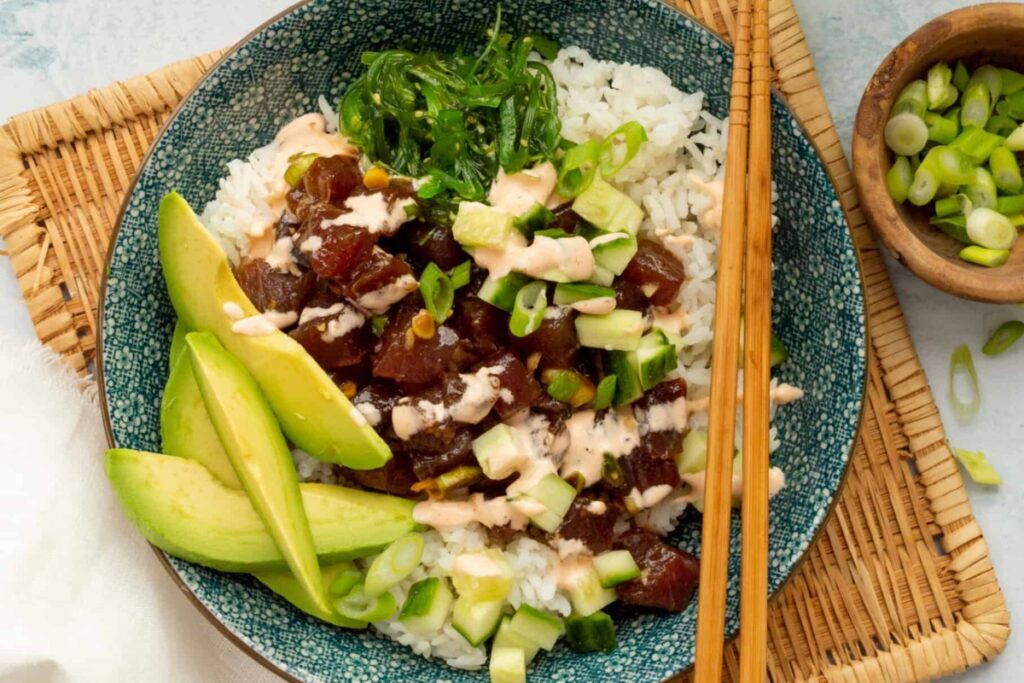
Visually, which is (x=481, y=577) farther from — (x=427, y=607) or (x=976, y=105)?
(x=976, y=105)

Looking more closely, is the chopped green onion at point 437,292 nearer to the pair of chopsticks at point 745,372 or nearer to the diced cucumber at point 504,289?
the diced cucumber at point 504,289

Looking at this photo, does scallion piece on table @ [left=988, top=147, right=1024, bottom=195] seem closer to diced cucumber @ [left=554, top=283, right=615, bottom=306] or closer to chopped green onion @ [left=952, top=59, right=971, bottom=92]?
chopped green onion @ [left=952, top=59, right=971, bottom=92]

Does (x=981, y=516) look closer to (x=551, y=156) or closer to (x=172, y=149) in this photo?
(x=551, y=156)

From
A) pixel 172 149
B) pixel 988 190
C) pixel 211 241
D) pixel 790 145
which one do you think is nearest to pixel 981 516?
pixel 988 190

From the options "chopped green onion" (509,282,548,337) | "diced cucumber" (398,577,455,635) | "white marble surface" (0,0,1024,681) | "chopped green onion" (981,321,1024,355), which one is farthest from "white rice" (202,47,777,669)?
"chopped green onion" (981,321,1024,355)

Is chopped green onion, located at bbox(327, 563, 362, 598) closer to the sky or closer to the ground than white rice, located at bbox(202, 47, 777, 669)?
closer to the ground

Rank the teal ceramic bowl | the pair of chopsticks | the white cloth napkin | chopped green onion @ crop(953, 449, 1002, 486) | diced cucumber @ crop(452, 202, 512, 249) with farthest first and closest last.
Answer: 1. chopped green onion @ crop(953, 449, 1002, 486)
2. the white cloth napkin
3. the teal ceramic bowl
4. diced cucumber @ crop(452, 202, 512, 249)
5. the pair of chopsticks

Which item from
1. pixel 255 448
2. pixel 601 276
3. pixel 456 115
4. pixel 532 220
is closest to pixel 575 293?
pixel 601 276

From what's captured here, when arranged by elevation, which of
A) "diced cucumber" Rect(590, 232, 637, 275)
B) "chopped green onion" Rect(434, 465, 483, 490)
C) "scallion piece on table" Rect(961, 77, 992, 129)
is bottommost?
"chopped green onion" Rect(434, 465, 483, 490)

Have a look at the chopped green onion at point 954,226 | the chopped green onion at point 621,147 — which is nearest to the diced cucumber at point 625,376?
the chopped green onion at point 621,147
